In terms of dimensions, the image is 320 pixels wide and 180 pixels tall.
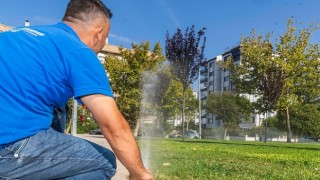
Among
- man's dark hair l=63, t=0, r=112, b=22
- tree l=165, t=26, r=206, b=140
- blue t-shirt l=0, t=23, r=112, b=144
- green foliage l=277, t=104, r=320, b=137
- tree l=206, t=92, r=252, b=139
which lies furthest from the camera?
tree l=206, t=92, r=252, b=139

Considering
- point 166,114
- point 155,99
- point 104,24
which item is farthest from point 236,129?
point 104,24

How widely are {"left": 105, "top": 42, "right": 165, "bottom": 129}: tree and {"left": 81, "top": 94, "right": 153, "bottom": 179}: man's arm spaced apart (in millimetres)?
37962

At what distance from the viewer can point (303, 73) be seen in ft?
111

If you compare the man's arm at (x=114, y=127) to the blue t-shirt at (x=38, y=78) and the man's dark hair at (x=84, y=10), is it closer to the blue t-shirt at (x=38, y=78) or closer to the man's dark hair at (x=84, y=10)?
the blue t-shirt at (x=38, y=78)

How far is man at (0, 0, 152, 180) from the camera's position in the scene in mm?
1909

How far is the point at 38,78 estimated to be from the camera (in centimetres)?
194

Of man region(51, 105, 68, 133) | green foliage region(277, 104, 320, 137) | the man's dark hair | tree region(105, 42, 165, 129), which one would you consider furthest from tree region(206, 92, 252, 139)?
the man's dark hair

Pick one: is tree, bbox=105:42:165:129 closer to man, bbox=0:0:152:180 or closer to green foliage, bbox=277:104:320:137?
green foliage, bbox=277:104:320:137

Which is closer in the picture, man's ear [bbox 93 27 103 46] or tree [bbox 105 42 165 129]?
man's ear [bbox 93 27 103 46]

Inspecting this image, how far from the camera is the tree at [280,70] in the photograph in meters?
31.6

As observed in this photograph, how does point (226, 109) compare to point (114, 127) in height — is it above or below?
above

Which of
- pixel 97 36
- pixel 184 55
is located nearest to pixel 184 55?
pixel 184 55

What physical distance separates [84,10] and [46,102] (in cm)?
57

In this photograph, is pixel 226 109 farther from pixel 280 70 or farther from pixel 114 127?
pixel 114 127
